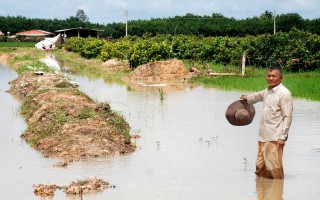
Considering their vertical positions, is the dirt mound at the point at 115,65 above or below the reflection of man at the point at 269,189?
above

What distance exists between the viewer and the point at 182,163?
34.9 ft

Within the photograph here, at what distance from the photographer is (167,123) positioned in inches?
594

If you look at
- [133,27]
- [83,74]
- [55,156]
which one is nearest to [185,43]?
[83,74]

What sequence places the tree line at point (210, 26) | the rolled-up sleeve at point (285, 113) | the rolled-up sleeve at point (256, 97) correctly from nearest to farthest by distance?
1. the rolled-up sleeve at point (285, 113)
2. the rolled-up sleeve at point (256, 97)
3. the tree line at point (210, 26)

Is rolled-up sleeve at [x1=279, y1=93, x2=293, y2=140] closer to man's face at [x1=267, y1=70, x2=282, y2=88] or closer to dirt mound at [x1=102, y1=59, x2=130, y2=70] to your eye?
man's face at [x1=267, y1=70, x2=282, y2=88]

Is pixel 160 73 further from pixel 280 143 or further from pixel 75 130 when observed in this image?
pixel 280 143

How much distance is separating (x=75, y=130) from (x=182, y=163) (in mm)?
2255

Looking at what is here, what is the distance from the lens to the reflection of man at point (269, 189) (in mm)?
8531

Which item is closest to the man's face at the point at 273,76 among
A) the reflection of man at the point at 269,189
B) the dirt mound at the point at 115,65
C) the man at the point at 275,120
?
the man at the point at 275,120

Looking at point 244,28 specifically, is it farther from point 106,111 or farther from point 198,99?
point 106,111

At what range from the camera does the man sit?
28.8 feet

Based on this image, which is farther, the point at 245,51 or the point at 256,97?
the point at 245,51

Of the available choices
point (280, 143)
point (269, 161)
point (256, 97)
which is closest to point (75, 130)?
point (256, 97)

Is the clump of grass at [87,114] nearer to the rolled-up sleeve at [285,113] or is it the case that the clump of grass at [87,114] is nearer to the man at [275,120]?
the man at [275,120]
